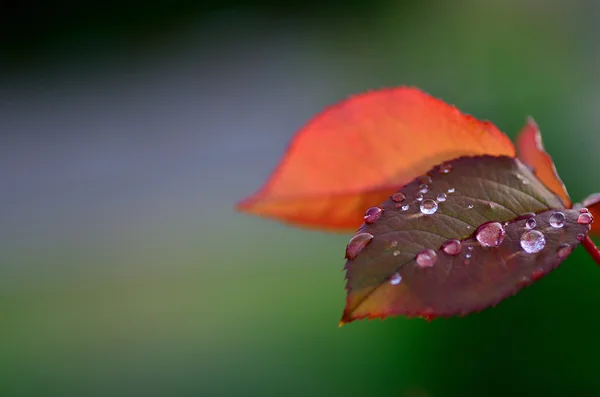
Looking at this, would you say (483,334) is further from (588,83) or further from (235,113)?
(235,113)

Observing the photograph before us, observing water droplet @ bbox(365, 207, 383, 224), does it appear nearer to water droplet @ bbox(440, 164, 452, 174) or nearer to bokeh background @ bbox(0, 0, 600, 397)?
water droplet @ bbox(440, 164, 452, 174)

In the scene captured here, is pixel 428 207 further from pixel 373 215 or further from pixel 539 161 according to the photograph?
pixel 539 161

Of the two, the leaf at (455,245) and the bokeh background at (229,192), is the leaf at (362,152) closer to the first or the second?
the leaf at (455,245)

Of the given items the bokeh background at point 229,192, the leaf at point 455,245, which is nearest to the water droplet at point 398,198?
the leaf at point 455,245

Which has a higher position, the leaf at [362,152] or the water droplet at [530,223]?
the leaf at [362,152]

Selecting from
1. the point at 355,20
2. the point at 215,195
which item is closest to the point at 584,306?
the point at 215,195

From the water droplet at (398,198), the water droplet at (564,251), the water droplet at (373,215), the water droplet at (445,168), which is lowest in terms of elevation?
the water droplet at (564,251)
